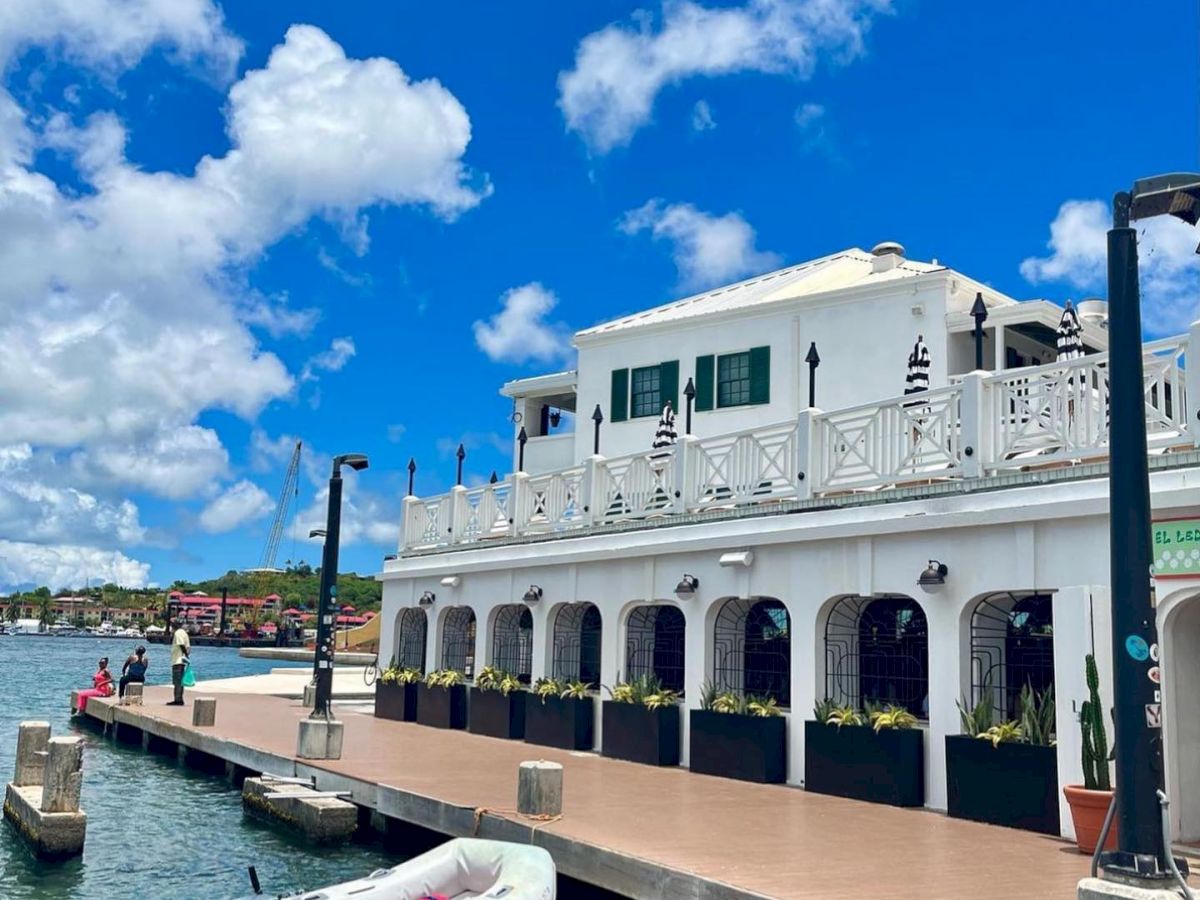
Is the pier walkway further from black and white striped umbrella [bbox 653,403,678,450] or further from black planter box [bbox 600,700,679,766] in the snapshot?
black and white striped umbrella [bbox 653,403,678,450]

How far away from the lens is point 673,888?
8977 millimetres

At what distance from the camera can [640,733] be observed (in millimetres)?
16453

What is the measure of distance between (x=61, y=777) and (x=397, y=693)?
33.5 ft

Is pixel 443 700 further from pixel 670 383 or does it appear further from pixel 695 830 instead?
pixel 695 830

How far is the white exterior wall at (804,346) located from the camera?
784 inches

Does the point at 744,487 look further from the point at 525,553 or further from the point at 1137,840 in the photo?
the point at 1137,840

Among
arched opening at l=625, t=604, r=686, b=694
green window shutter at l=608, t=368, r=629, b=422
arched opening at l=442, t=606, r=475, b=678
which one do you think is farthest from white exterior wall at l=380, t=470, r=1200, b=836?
green window shutter at l=608, t=368, r=629, b=422

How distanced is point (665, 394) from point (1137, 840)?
54.6ft

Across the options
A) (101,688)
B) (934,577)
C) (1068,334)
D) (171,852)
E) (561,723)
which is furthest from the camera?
(101,688)

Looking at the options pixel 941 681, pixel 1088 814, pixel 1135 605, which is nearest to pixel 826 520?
pixel 941 681

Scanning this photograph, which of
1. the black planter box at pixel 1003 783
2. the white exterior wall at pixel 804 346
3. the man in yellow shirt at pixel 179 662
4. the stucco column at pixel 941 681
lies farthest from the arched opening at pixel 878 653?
the man in yellow shirt at pixel 179 662

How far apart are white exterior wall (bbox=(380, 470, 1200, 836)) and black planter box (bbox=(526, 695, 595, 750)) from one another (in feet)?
0.86

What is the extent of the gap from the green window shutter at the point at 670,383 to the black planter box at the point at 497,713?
6.31 metres

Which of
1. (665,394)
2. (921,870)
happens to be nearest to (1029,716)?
(921,870)
